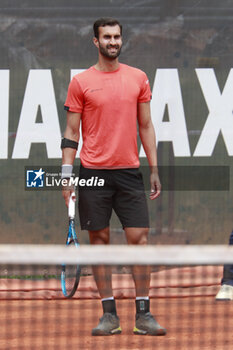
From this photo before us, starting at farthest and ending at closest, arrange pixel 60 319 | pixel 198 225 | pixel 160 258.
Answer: pixel 198 225, pixel 60 319, pixel 160 258

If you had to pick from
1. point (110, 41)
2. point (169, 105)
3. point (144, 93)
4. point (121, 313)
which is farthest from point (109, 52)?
point (169, 105)

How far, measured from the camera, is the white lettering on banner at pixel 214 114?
19.3 feet

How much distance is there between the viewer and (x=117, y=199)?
172 inches

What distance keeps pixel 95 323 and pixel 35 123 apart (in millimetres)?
1777

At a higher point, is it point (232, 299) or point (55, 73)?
point (55, 73)

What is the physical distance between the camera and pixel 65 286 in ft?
16.3

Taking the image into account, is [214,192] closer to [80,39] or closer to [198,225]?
[198,225]

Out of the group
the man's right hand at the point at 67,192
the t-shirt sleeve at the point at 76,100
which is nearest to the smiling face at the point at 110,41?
the t-shirt sleeve at the point at 76,100

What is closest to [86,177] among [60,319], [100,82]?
[100,82]

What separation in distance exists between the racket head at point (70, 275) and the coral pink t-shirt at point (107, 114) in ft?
1.37

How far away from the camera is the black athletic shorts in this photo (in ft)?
14.2

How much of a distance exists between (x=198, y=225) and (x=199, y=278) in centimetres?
49

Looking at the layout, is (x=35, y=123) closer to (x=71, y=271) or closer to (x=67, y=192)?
(x=71, y=271)

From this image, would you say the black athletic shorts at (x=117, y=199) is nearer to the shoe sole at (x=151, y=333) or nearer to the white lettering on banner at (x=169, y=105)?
the shoe sole at (x=151, y=333)
